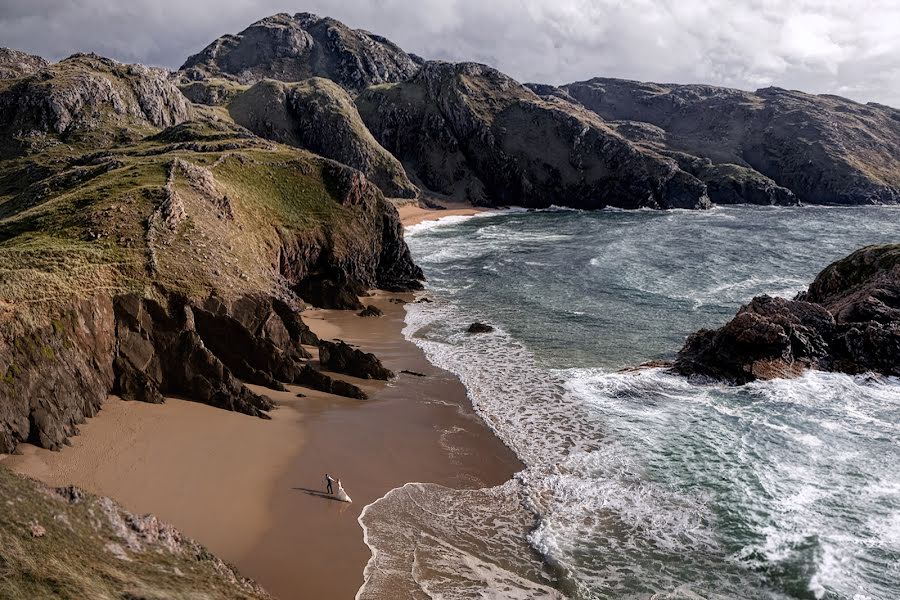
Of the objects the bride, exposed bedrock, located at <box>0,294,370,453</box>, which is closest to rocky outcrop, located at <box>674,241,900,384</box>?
exposed bedrock, located at <box>0,294,370,453</box>

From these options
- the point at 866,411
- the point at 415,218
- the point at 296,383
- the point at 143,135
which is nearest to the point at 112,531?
the point at 296,383

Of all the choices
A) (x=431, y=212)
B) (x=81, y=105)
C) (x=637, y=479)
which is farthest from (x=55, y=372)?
(x=431, y=212)

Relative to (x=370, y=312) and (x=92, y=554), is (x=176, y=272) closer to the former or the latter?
(x=370, y=312)

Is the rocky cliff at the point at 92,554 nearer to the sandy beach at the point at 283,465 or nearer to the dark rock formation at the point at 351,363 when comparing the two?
the sandy beach at the point at 283,465

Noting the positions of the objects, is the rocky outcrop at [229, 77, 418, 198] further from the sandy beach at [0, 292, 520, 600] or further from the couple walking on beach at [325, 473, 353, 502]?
the couple walking on beach at [325, 473, 353, 502]

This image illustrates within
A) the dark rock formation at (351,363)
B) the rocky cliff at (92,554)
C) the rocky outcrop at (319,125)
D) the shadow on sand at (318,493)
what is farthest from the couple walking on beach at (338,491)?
the rocky outcrop at (319,125)

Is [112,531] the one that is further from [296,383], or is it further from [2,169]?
[2,169]
